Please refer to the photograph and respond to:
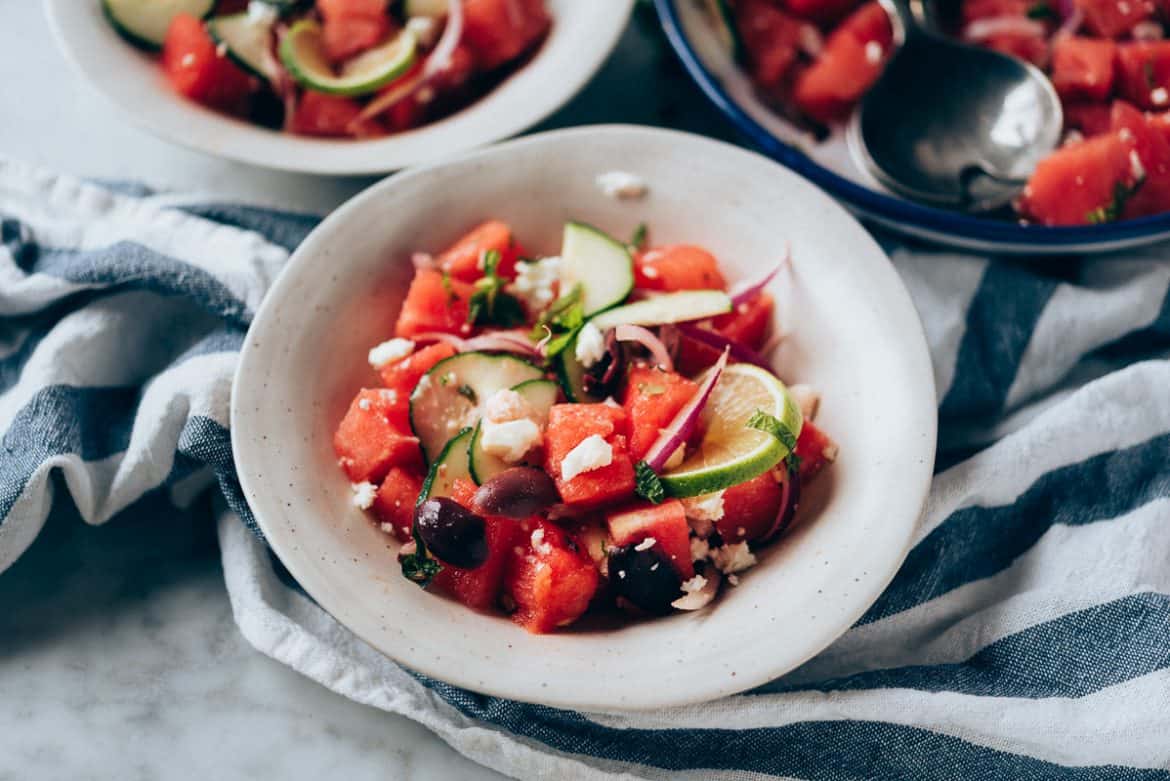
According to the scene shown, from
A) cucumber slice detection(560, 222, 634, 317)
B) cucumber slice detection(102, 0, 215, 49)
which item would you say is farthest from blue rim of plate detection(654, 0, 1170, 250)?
cucumber slice detection(102, 0, 215, 49)

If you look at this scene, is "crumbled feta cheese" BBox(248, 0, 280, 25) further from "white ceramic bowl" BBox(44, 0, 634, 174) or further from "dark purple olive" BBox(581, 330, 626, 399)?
"dark purple olive" BBox(581, 330, 626, 399)

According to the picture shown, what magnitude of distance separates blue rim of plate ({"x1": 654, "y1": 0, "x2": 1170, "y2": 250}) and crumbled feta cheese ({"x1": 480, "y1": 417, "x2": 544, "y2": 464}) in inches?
35.7

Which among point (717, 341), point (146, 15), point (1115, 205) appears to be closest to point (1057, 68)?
point (1115, 205)

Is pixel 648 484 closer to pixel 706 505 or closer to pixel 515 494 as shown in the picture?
pixel 706 505

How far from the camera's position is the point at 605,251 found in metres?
2.16

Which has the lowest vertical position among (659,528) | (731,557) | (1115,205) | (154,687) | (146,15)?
(154,687)

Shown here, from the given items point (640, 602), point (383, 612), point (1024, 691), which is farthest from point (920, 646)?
point (383, 612)

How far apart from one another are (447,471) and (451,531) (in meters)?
0.16

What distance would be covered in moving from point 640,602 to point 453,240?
85 centimetres

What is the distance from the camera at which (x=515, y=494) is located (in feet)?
5.91

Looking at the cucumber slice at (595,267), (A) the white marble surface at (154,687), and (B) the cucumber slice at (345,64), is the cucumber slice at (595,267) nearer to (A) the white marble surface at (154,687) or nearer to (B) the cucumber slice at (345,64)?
(B) the cucumber slice at (345,64)

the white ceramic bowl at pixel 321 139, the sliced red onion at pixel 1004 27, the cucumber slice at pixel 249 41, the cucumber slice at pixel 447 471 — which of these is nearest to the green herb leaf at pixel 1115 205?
the sliced red onion at pixel 1004 27

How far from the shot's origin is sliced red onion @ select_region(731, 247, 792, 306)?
2.16 meters

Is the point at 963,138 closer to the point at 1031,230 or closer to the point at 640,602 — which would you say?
the point at 1031,230
